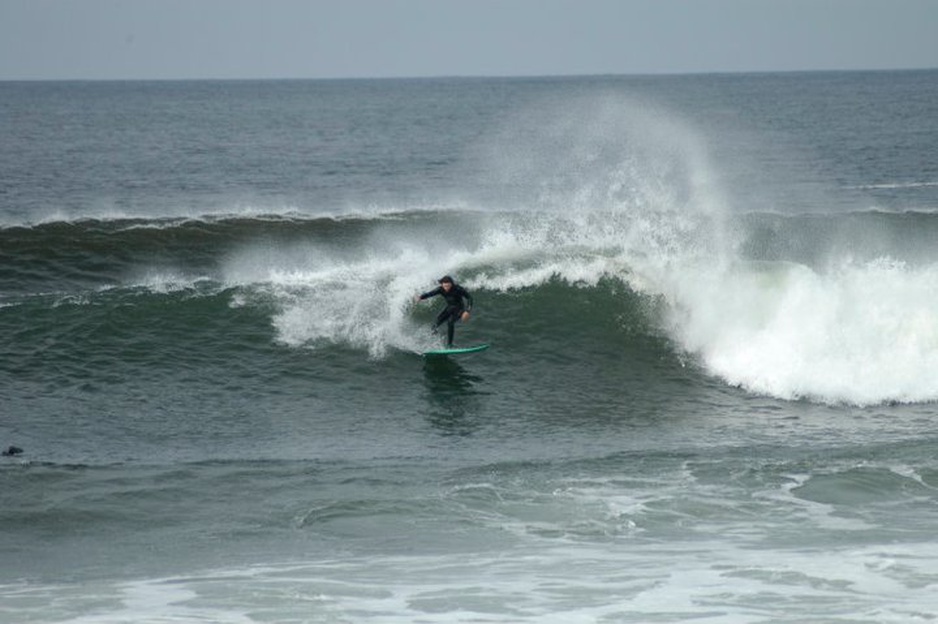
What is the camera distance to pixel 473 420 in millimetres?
17188

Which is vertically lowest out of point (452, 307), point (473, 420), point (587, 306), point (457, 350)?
point (473, 420)

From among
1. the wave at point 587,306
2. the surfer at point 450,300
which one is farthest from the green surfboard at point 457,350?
the wave at point 587,306

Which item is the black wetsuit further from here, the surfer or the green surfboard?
the green surfboard

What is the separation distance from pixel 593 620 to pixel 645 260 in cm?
1304

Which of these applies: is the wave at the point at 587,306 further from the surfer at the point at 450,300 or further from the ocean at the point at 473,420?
the surfer at the point at 450,300

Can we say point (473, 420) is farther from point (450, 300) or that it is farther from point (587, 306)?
point (587, 306)

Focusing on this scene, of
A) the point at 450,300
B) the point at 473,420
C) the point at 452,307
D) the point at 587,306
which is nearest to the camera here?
the point at 473,420

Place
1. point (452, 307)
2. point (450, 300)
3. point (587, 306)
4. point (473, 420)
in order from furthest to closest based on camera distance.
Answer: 1. point (587, 306)
2. point (452, 307)
3. point (450, 300)
4. point (473, 420)

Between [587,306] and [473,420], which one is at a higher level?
[587,306]

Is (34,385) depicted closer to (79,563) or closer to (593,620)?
(79,563)

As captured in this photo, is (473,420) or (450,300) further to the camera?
(450,300)

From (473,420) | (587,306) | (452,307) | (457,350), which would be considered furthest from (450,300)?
(587,306)

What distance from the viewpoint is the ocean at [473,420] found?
11.2 metres

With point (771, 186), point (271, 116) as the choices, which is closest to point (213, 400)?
point (771, 186)
